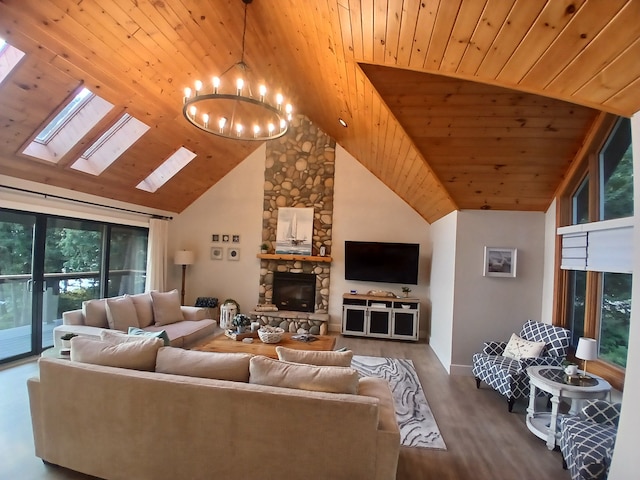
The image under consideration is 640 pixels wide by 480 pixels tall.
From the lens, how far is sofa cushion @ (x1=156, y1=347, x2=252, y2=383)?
2.15 meters

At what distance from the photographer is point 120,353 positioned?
88.9 inches

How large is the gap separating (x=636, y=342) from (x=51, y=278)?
20.5 feet

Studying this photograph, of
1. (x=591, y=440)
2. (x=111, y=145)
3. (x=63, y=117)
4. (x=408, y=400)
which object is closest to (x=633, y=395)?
(x=591, y=440)

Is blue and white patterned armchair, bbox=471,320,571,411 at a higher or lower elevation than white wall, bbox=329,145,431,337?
lower

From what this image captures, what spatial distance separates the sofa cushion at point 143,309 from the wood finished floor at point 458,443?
1231 mm

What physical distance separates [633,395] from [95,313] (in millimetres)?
5101

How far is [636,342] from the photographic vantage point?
5.85ft

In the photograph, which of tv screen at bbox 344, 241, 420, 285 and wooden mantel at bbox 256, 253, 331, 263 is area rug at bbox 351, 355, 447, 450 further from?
wooden mantel at bbox 256, 253, 331, 263

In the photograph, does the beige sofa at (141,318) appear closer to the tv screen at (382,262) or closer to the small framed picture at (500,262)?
the tv screen at (382,262)

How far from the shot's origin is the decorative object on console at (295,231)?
679 centimetres

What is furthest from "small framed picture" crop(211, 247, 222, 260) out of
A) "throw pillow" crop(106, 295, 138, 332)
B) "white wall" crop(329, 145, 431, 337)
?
"throw pillow" crop(106, 295, 138, 332)

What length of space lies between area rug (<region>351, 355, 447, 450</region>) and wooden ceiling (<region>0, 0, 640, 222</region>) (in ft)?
7.53

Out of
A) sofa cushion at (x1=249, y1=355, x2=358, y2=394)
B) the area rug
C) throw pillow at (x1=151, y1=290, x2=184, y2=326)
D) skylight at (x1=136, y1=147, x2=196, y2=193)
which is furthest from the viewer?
skylight at (x1=136, y1=147, x2=196, y2=193)

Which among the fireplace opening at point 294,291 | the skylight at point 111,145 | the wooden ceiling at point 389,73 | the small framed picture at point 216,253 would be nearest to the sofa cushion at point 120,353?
the wooden ceiling at point 389,73
